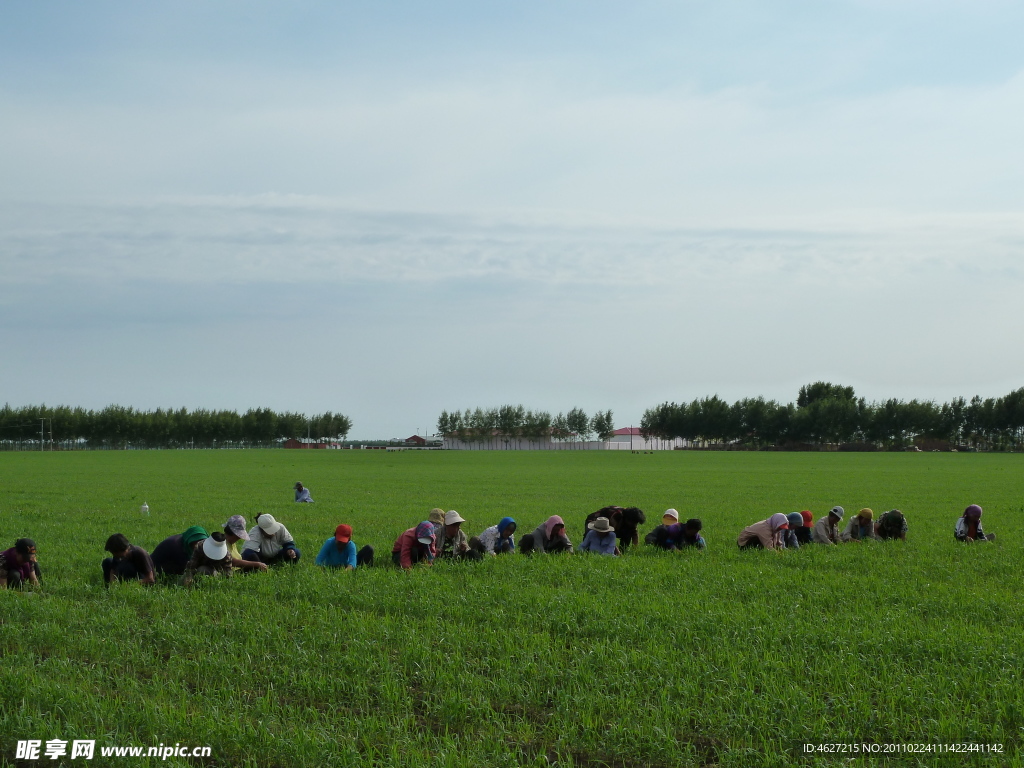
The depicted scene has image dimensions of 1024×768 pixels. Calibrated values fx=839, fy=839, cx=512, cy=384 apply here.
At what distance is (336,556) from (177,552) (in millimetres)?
2586

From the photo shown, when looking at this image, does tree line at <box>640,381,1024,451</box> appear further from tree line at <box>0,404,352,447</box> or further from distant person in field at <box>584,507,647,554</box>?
distant person in field at <box>584,507,647,554</box>

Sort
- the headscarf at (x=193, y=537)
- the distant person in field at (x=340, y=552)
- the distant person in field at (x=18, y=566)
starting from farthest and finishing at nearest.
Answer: the distant person in field at (x=340, y=552) < the headscarf at (x=193, y=537) < the distant person in field at (x=18, y=566)

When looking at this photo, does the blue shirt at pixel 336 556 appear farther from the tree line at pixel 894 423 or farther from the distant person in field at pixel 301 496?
the tree line at pixel 894 423

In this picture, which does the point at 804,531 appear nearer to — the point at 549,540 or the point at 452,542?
the point at 549,540

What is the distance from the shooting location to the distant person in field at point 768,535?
16.5 m

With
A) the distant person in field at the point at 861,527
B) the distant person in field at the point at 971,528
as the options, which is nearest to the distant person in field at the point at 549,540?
the distant person in field at the point at 861,527

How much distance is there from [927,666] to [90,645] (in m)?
8.57

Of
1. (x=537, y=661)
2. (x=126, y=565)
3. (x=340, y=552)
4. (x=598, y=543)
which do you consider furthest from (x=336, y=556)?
(x=537, y=661)

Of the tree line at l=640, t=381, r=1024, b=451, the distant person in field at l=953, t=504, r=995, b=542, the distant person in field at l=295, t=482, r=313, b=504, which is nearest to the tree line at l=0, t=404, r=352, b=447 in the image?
the tree line at l=640, t=381, r=1024, b=451

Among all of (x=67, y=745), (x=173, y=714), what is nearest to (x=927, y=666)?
(x=173, y=714)

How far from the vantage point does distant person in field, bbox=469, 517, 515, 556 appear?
1567cm

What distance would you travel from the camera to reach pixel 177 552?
42.7ft

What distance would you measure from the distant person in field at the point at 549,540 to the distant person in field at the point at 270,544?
14.6ft

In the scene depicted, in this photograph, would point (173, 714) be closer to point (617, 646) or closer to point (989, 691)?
point (617, 646)
